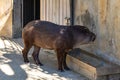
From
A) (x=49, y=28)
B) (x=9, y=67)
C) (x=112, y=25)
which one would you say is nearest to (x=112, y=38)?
(x=112, y=25)

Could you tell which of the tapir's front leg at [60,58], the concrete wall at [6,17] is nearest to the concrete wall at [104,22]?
the tapir's front leg at [60,58]

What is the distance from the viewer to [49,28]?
8375 mm

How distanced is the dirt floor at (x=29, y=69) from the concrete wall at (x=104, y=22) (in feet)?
2.86

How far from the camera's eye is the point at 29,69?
8328 millimetres

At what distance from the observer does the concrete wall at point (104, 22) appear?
766cm

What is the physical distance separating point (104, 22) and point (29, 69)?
203cm

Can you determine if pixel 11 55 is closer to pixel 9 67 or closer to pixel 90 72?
pixel 9 67

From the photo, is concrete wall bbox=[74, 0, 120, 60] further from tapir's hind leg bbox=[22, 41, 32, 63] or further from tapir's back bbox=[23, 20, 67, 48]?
tapir's hind leg bbox=[22, 41, 32, 63]

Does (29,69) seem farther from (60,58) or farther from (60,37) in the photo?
(60,37)

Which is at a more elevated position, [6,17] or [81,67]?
[6,17]

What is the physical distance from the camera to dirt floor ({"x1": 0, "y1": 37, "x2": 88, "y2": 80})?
7.69 m

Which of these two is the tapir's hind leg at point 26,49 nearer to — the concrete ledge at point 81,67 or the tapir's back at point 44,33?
the tapir's back at point 44,33

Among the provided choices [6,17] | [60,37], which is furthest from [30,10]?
[60,37]

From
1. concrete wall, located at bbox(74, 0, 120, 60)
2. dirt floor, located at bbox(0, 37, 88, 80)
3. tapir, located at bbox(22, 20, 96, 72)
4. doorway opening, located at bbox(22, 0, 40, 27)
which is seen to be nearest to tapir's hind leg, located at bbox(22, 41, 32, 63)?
dirt floor, located at bbox(0, 37, 88, 80)
